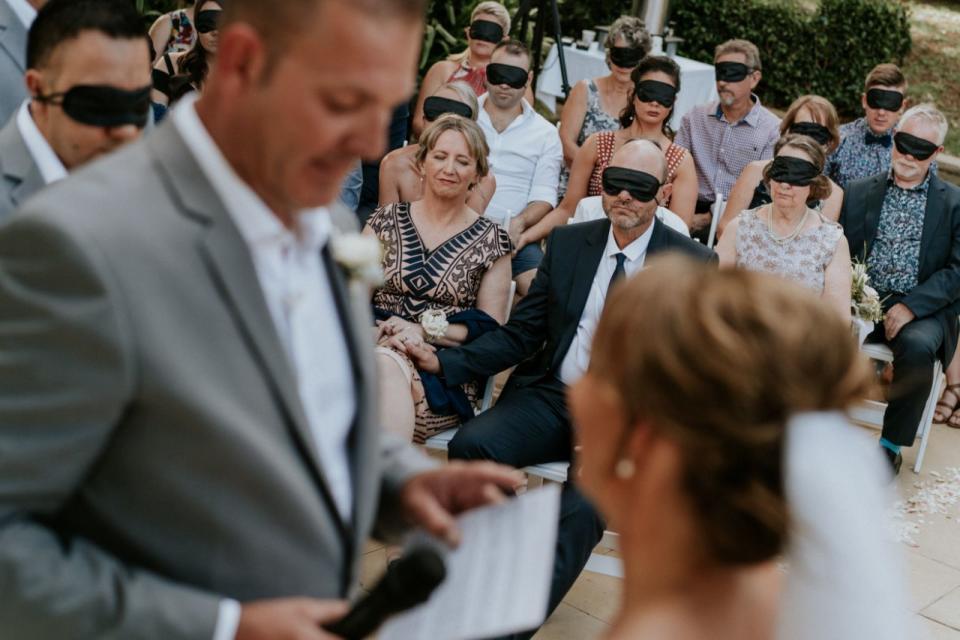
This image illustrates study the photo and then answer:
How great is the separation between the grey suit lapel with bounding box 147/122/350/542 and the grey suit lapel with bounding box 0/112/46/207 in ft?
3.10

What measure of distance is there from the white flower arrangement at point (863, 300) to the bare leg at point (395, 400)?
288cm

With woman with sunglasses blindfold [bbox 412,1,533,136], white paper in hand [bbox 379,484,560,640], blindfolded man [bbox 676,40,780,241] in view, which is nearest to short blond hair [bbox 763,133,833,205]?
blindfolded man [bbox 676,40,780,241]

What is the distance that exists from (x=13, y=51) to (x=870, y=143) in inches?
245

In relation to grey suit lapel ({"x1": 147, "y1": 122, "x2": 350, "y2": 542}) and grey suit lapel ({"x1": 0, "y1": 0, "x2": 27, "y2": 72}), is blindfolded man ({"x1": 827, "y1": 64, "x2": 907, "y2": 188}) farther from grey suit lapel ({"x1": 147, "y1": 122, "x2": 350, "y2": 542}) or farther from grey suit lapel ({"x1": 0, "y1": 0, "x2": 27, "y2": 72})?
grey suit lapel ({"x1": 147, "y1": 122, "x2": 350, "y2": 542})

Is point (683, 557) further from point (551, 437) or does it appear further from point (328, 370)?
point (551, 437)

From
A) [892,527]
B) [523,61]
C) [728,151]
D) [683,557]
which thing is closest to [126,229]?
[683,557]

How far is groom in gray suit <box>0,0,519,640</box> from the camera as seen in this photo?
1391mm

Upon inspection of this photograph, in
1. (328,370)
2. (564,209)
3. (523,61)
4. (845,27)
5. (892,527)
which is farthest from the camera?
(845,27)

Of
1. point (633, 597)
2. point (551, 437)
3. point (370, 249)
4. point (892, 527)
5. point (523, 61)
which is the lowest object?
point (892, 527)

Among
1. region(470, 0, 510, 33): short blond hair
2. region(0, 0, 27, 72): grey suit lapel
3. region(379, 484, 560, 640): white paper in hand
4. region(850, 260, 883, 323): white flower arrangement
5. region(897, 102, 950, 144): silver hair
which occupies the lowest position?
region(850, 260, 883, 323): white flower arrangement

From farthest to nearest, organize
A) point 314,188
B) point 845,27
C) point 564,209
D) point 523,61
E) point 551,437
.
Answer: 1. point 845,27
2. point 523,61
3. point 564,209
4. point 551,437
5. point 314,188

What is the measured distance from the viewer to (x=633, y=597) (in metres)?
1.58

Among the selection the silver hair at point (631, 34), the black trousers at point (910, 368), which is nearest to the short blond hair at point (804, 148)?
the black trousers at point (910, 368)

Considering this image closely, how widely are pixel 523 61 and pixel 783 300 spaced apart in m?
6.25
